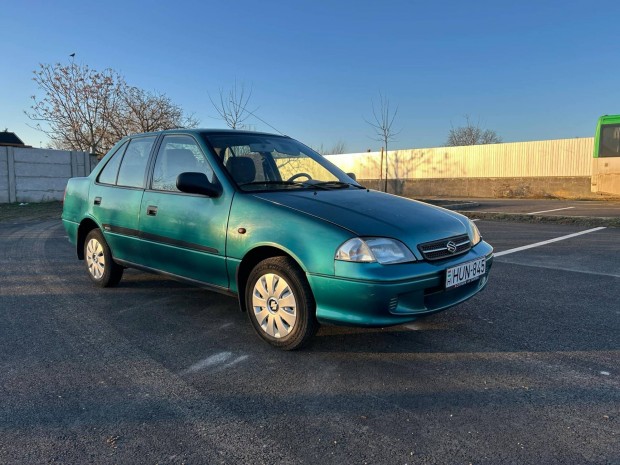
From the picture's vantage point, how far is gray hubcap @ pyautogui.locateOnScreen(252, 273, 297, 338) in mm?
3174

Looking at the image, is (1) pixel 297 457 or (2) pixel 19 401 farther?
(2) pixel 19 401

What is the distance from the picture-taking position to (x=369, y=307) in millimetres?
2887

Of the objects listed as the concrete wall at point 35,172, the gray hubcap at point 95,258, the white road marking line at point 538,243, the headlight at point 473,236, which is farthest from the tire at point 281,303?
the concrete wall at point 35,172

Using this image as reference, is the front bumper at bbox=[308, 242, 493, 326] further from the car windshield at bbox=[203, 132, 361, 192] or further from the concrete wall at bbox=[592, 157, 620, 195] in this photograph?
the concrete wall at bbox=[592, 157, 620, 195]

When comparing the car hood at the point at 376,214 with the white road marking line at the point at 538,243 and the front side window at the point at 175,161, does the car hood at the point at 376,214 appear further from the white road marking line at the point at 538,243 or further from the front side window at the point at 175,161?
the white road marking line at the point at 538,243

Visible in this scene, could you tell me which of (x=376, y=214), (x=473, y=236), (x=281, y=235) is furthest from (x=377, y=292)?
(x=473, y=236)

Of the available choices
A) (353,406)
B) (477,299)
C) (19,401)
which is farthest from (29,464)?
(477,299)

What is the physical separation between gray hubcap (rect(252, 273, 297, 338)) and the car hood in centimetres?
56

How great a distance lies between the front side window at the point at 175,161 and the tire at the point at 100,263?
1165mm

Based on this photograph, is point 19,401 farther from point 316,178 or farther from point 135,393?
point 316,178

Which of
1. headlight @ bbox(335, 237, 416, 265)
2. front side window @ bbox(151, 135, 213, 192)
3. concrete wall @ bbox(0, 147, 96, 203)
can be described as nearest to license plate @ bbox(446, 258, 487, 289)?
headlight @ bbox(335, 237, 416, 265)

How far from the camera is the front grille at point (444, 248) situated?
3090 millimetres

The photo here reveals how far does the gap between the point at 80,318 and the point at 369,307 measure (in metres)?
2.73

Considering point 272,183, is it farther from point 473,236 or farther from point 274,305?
point 473,236
